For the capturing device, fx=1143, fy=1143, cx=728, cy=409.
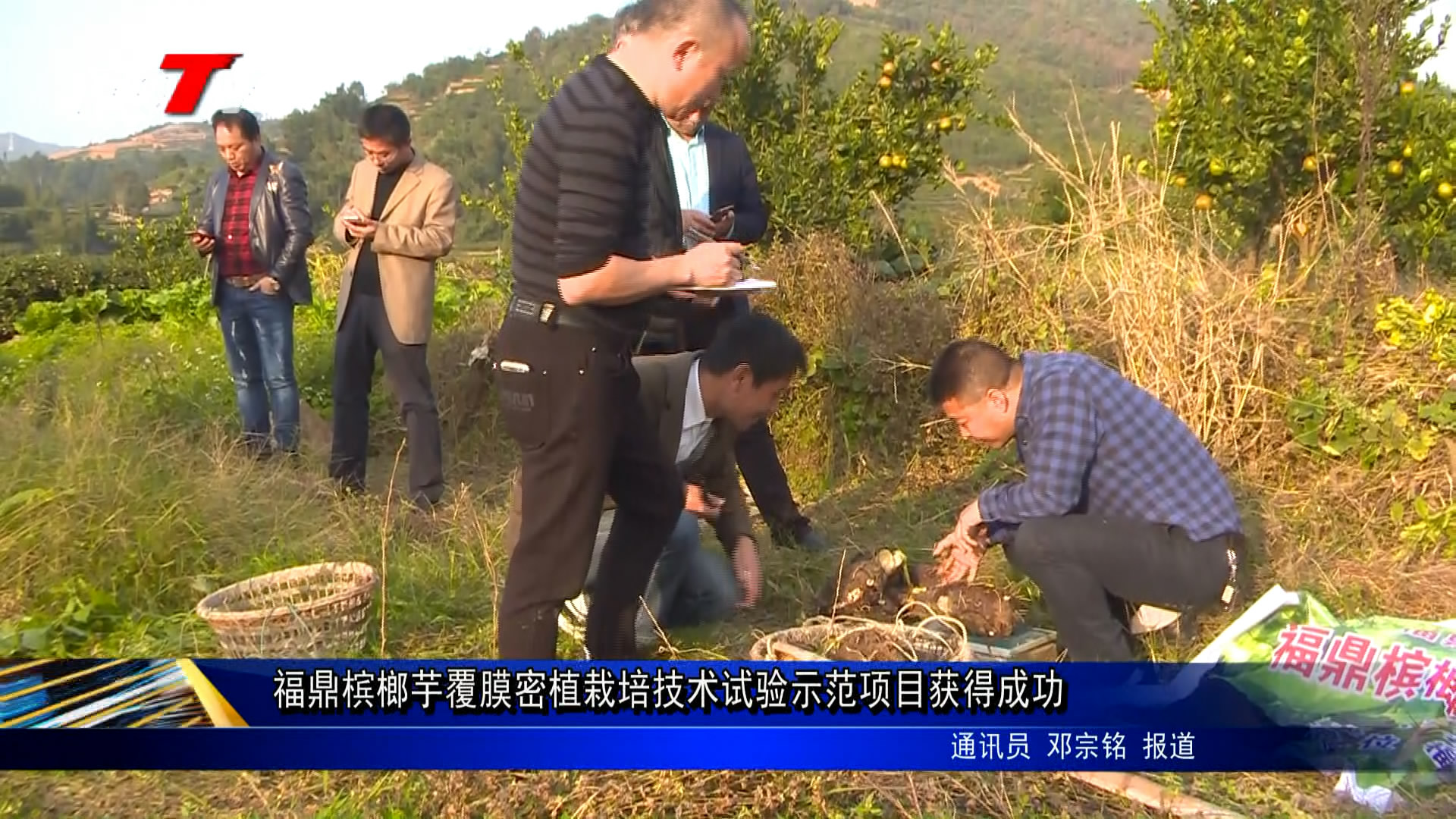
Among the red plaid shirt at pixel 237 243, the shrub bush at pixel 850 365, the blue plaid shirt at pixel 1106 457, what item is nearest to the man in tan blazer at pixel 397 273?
the red plaid shirt at pixel 237 243

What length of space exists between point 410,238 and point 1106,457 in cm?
298

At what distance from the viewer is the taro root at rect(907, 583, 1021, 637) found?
11.0ft

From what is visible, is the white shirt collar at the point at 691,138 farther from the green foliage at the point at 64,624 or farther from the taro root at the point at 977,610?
the green foliage at the point at 64,624

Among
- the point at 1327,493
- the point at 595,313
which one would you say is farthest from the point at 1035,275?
the point at 595,313

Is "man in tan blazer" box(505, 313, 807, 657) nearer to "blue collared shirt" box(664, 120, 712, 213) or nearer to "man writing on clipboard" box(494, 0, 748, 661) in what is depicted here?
"man writing on clipboard" box(494, 0, 748, 661)

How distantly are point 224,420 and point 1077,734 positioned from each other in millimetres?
4426

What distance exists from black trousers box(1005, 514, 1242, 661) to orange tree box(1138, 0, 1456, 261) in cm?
284

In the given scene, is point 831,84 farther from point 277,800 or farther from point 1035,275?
point 277,800

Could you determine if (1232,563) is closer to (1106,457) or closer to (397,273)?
(1106,457)

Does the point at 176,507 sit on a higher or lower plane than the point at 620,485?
lower

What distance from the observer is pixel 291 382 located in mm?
5293

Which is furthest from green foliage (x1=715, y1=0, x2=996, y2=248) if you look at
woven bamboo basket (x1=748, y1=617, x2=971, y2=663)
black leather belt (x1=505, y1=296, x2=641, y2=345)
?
black leather belt (x1=505, y1=296, x2=641, y2=345)

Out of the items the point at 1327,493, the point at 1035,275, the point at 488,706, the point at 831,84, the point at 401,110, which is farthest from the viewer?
the point at 831,84

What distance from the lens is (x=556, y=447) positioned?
255cm
